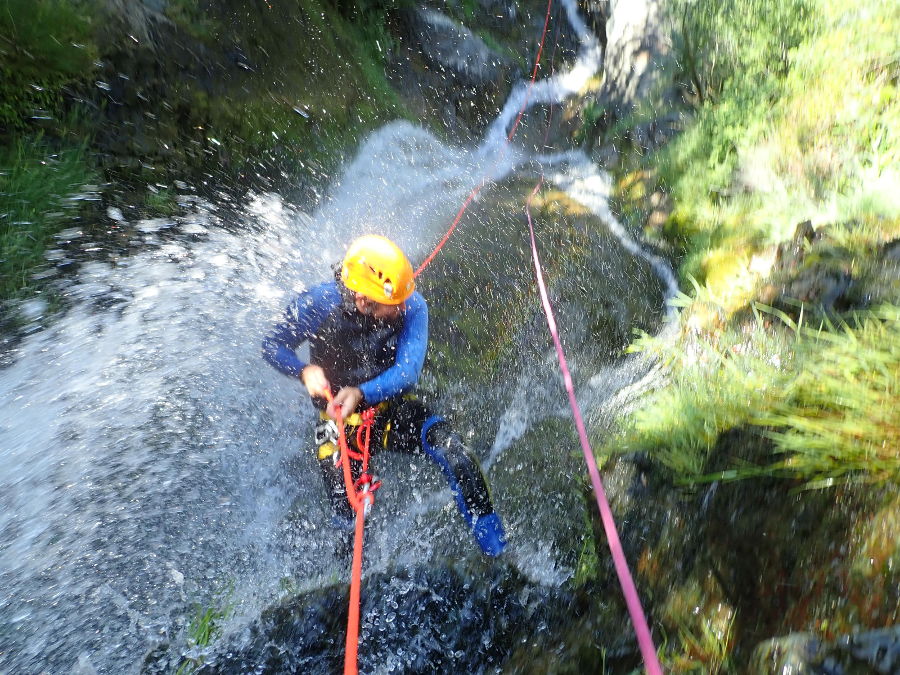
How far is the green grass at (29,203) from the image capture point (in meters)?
3.64

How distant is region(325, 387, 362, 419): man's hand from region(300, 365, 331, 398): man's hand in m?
0.08

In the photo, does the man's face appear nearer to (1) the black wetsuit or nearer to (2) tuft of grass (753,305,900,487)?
(1) the black wetsuit

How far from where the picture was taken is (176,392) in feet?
12.8

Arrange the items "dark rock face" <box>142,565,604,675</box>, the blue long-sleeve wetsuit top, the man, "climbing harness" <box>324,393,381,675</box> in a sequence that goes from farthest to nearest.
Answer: the blue long-sleeve wetsuit top → the man → "dark rock face" <box>142,565,604,675</box> → "climbing harness" <box>324,393,381,675</box>

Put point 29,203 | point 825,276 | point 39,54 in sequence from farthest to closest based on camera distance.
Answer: point 39,54
point 29,203
point 825,276

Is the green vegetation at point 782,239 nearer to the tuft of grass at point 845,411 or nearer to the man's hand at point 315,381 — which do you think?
the tuft of grass at point 845,411

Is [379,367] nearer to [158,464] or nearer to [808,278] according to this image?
[158,464]

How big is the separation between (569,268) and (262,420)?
3265mm

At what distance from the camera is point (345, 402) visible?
2.91m

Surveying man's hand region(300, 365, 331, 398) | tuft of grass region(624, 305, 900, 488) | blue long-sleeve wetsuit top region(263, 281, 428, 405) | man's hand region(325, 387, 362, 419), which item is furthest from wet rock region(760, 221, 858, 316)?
man's hand region(300, 365, 331, 398)

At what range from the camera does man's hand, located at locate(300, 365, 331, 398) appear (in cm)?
296

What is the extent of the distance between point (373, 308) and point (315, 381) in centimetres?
56

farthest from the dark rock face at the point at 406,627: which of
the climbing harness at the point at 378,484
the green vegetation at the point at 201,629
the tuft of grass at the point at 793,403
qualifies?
the tuft of grass at the point at 793,403

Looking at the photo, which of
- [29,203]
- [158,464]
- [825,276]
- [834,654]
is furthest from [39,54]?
[834,654]
